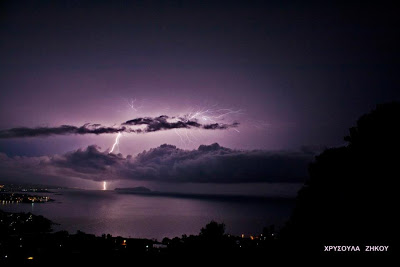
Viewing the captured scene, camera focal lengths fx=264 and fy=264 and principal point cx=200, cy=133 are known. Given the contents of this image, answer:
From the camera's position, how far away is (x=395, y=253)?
9.40 metres

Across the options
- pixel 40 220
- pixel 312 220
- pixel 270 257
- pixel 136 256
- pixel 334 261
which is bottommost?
pixel 40 220

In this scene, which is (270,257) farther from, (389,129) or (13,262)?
(13,262)

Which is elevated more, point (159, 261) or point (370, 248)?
point (370, 248)

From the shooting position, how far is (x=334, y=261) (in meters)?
10.0

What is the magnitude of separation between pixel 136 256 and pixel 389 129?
1895 centimetres

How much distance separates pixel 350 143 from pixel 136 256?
680 inches

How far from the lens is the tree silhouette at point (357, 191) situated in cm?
1034

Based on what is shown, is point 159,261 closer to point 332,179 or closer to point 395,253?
point 332,179

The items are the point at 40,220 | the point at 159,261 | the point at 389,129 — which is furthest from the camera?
the point at 40,220

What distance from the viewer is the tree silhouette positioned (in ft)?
33.9

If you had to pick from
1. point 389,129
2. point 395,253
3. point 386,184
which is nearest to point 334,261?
point 395,253

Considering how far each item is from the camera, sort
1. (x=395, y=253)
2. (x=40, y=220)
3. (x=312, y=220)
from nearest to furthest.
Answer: (x=395, y=253), (x=312, y=220), (x=40, y=220)

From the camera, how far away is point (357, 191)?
1145cm

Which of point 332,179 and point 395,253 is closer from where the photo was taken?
point 395,253
